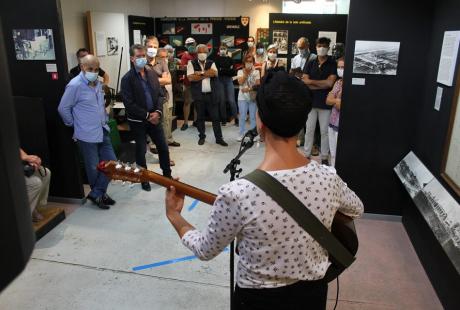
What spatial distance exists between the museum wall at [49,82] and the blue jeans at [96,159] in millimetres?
145

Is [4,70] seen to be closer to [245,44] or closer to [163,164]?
[163,164]

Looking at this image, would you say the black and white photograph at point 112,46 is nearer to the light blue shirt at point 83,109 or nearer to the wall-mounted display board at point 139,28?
the wall-mounted display board at point 139,28

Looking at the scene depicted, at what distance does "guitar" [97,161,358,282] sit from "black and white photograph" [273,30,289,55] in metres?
6.55

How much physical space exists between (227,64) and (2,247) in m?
6.67

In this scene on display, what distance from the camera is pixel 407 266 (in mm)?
3191

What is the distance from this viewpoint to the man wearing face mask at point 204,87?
620 cm

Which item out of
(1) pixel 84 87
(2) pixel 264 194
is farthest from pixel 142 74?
(2) pixel 264 194

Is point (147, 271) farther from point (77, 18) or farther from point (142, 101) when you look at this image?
point (77, 18)

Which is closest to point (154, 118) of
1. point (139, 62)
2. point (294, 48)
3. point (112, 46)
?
point (139, 62)

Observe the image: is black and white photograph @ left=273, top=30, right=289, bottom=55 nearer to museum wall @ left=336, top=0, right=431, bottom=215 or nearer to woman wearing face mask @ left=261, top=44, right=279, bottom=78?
woman wearing face mask @ left=261, top=44, right=279, bottom=78

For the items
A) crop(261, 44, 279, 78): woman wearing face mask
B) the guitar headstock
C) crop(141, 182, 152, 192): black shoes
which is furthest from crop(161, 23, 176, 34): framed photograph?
the guitar headstock

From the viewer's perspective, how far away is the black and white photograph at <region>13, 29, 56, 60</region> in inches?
149

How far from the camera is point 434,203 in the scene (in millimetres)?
2949

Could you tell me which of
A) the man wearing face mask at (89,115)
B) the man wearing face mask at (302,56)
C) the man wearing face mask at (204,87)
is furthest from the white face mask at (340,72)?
the man wearing face mask at (89,115)
